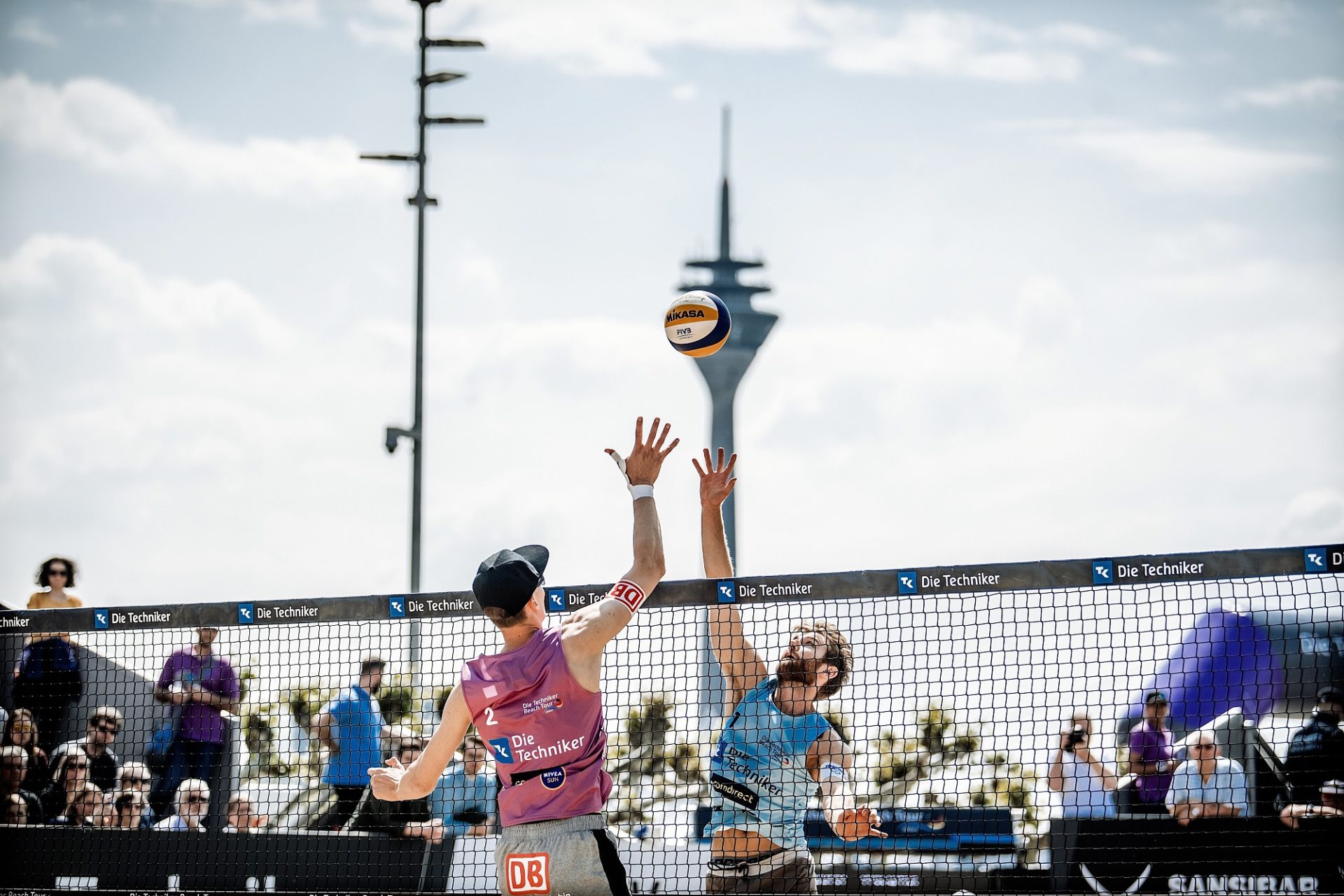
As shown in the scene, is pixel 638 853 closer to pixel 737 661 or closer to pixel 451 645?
pixel 451 645

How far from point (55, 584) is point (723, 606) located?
6.64 metres

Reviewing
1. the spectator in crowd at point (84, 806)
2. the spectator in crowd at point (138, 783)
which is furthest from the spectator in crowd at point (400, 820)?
the spectator in crowd at point (84, 806)

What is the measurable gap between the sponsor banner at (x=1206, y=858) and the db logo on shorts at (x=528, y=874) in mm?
3809

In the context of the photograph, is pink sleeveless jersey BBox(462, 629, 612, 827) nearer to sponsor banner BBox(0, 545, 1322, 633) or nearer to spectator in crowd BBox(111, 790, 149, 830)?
sponsor banner BBox(0, 545, 1322, 633)

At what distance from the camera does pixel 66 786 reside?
9703 mm

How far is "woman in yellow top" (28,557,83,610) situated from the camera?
1139 centimetres

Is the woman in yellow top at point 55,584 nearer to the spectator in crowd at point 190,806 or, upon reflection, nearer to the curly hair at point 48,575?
the curly hair at point 48,575

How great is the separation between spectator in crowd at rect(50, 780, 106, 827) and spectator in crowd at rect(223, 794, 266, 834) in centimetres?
81

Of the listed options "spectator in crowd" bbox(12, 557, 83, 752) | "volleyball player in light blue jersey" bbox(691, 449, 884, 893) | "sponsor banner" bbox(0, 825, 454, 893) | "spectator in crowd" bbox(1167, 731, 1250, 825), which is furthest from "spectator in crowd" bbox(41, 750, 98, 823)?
"spectator in crowd" bbox(1167, 731, 1250, 825)

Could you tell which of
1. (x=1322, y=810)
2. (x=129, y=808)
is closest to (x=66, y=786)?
(x=129, y=808)

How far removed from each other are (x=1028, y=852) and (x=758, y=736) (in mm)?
3933

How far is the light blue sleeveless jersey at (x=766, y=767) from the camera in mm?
6742

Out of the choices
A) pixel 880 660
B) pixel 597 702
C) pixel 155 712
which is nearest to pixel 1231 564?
pixel 880 660

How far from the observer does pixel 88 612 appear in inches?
337
